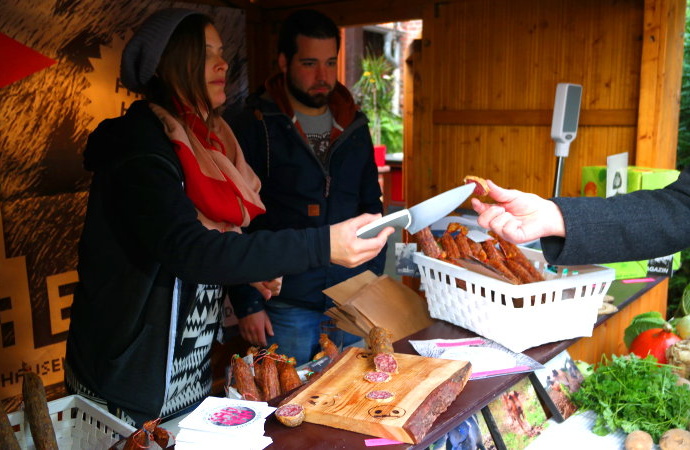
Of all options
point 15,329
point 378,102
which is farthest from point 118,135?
point 378,102

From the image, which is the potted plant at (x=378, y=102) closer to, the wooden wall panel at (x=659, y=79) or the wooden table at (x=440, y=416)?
the wooden wall panel at (x=659, y=79)

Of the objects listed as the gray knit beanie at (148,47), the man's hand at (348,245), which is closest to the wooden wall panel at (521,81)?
the man's hand at (348,245)

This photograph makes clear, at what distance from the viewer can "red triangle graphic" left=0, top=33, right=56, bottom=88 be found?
3.26 metres

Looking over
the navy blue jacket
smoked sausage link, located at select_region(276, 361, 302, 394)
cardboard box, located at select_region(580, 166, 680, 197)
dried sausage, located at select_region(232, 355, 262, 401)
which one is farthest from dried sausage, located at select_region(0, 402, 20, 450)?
cardboard box, located at select_region(580, 166, 680, 197)

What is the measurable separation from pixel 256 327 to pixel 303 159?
2.55ft

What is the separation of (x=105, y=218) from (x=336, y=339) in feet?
2.46

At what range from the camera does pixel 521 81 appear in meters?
3.82

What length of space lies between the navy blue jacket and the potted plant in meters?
9.07

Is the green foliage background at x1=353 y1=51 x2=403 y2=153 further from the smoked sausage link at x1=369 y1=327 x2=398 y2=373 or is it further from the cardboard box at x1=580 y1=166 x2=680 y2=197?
the smoked sausage link at x1=369 y1=327 x2=398 y2=373

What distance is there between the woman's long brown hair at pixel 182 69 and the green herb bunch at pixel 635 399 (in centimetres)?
147

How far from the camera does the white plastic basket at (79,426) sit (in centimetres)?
160

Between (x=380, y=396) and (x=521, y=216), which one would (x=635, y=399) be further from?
(x=380, y=396)

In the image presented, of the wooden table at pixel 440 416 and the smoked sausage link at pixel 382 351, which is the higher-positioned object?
the smoked sausage link at pixel 382 351

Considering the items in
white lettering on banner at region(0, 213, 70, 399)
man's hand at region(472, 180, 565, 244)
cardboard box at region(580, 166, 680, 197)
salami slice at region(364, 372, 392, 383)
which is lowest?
white lettering on banner at region(0, 213, 70, 399)
